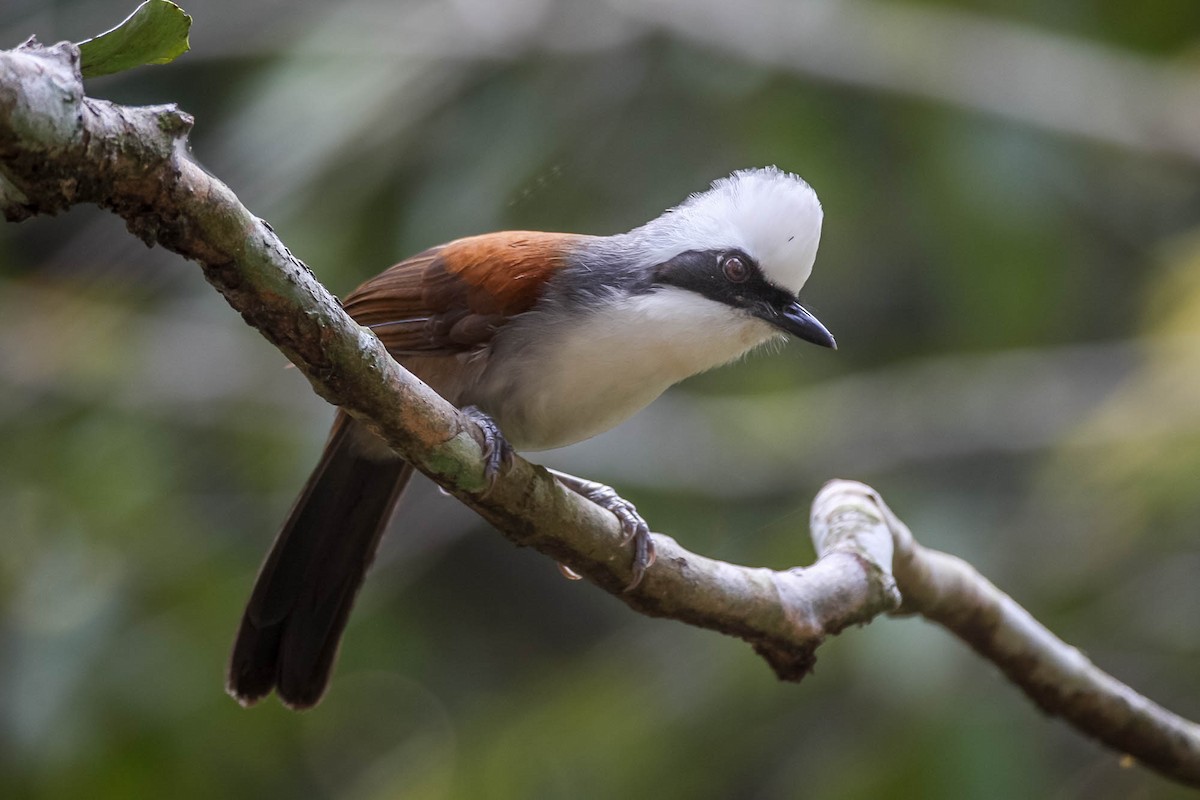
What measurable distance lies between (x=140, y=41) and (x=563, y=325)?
1.47m

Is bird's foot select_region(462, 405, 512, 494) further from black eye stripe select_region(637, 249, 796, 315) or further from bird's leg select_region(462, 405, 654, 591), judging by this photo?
black eye stripe select_region(637, 249, 796, 315)

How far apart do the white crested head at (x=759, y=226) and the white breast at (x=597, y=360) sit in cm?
15

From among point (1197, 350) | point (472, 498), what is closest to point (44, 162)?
point (472, 498)

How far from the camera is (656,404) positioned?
22.0 ft

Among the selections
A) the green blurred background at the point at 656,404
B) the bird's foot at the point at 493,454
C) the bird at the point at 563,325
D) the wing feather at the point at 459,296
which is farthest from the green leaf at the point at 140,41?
the green blurred background at the point at 656,404

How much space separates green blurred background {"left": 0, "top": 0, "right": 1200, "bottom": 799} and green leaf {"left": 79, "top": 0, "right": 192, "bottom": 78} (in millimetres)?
3701

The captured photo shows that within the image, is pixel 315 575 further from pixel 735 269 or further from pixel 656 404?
pixel 656 404

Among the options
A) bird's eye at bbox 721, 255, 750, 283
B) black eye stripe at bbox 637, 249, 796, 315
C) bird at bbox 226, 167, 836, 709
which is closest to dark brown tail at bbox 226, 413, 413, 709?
bird at bbox 226, 167, 836, 709

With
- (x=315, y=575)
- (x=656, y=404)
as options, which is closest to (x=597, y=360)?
(x=315, y=575)

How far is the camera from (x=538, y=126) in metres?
6.83

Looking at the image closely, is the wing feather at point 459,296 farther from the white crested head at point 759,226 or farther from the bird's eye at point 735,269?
the bird's eye at point 735,269

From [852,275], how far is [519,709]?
353 centimetres

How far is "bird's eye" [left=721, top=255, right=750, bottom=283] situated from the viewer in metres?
3.36

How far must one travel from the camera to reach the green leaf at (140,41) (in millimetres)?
1907
